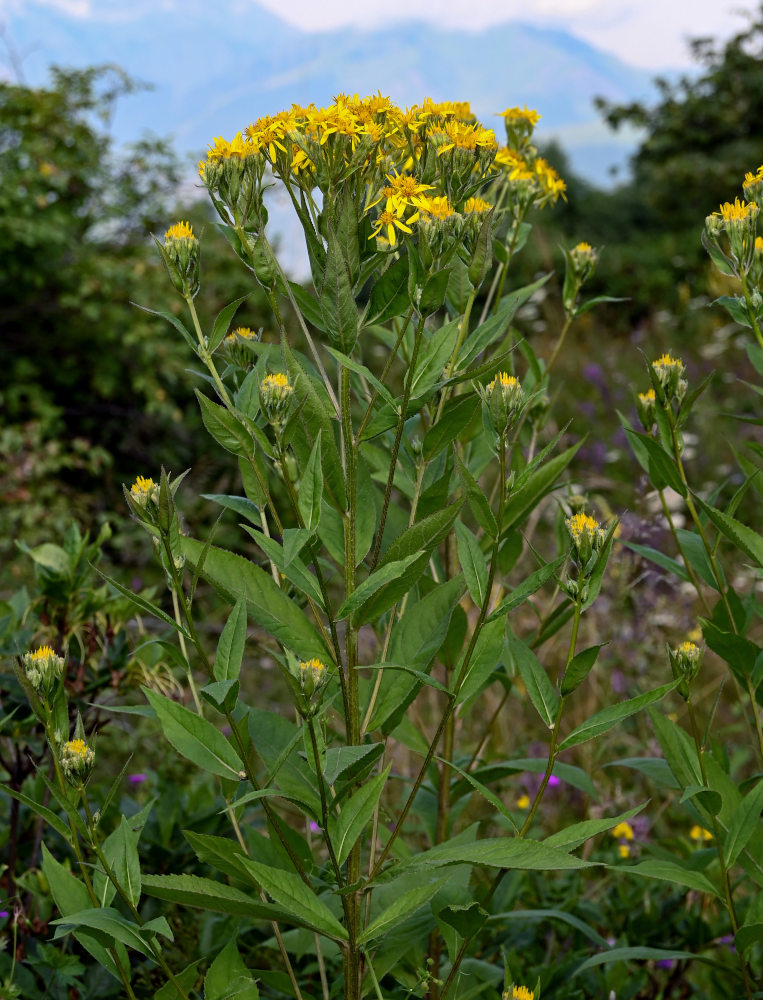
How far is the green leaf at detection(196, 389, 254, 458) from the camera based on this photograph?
1166 millimetres

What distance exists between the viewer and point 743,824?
1.35 m

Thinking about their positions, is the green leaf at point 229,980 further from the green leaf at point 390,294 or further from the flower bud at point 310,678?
the green leaf at point 390,294

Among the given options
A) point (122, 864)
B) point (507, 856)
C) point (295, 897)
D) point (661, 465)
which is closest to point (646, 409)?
point (661, 465)

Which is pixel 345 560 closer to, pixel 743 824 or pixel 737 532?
pixel 737 532

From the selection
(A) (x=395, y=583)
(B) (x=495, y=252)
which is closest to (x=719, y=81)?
(B) (x=495, y=252)

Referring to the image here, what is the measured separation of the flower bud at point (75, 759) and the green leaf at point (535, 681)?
559mm

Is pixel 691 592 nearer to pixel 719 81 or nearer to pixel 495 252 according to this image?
pixel 495 252

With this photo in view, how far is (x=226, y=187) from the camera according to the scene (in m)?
1.26

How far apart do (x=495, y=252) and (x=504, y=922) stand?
126cm

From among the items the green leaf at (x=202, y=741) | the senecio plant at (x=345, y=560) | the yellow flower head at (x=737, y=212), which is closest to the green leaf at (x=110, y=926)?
the senecio plant at (x=345, y=560)

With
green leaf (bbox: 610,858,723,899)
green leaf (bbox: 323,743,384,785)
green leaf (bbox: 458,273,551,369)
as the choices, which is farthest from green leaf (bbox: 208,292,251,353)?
green leaf (bbox: 610,858,723,899)

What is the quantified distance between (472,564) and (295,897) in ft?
1.53

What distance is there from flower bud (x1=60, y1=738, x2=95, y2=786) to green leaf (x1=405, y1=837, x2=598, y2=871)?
0.41 meters

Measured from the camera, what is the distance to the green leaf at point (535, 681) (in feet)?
4.33
